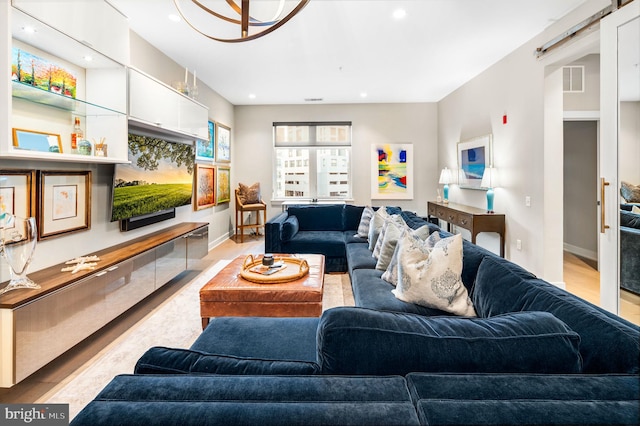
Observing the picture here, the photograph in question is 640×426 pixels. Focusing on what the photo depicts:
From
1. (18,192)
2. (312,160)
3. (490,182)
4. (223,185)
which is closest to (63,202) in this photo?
(18,192)

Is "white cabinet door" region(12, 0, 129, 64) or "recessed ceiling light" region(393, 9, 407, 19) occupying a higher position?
"recessed ceiling light" region(393, 9, 407, 19)

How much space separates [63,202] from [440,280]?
9.35 feet

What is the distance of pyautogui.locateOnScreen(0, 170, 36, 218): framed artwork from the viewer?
2.15 meters

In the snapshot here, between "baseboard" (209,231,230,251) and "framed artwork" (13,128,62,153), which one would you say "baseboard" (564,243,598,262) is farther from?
"framed artwork" (13,128,62,153)

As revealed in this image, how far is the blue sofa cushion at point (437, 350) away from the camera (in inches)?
36.6

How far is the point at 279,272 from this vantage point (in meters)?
2.83

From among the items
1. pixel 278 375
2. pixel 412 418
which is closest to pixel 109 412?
pixel 278 375

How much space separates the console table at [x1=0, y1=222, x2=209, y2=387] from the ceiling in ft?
7.59

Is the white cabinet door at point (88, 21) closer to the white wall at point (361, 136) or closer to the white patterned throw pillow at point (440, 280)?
the white patterned throw pillow at point (440, 280)

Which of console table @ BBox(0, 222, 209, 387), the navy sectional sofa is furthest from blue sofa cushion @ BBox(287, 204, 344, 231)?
the navy sectional sofa

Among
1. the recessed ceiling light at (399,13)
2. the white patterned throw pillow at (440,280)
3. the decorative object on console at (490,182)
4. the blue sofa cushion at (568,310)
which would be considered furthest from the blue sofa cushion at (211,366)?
the decorative object on console at (490,182)

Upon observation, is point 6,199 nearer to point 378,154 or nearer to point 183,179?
point 183,179

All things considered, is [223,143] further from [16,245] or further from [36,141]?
[16,245]

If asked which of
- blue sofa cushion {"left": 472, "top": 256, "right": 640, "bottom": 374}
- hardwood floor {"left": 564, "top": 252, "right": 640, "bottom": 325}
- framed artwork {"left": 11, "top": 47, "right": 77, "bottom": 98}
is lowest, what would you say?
hardwood floor {"left": 564, "top": 252, "right": 640, "bottom": 325}
